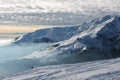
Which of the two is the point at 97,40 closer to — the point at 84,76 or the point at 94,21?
the point at 94,21

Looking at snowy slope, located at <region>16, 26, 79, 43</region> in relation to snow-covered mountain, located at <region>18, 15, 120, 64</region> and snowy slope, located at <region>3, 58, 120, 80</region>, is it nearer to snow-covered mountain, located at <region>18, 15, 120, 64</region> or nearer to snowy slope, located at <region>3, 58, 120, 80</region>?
snow-covered mountain, located at <region>18, 15, 120, 64</region>

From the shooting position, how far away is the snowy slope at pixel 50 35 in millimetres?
58412

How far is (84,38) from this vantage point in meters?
41.0

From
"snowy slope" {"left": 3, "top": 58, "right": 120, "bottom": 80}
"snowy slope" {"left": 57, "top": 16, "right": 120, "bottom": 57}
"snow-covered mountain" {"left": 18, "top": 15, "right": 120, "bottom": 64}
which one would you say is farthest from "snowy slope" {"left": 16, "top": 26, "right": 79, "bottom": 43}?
"snowy slope" {"left": 3, "top": 58, "right": 120, "bottom": 80}

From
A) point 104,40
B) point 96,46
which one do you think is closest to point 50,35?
point 96,46

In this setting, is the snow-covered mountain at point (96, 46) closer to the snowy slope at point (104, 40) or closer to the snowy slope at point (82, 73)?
the snowy slope at point (104, 40)

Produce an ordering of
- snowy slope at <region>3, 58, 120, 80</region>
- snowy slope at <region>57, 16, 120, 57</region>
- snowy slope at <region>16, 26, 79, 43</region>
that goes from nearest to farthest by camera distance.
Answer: snowy slope at <region>3, 58, 120, 80</region>
snowy slope at <region>57, 16, 120, 57</region>
snowy slope at <region>16, 26, 79, 43</region>

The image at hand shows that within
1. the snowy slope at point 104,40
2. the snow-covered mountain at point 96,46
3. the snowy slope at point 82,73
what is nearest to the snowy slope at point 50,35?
the snow-covered mountain at point 96,46

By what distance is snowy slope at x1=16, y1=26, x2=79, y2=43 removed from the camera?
58412 mm

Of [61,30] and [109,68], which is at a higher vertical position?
[61,30]

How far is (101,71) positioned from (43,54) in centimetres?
2298

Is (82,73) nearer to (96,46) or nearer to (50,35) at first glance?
(96,46)

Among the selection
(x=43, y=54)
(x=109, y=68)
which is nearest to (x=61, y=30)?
(x=43, y=54)

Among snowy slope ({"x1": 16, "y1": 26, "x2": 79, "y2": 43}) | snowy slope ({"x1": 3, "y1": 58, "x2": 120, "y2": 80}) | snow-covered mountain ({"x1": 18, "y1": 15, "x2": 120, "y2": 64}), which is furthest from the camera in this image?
snowy slope ({"x1": 16, "y1": 26, "x2": 79, "y2": 43})
